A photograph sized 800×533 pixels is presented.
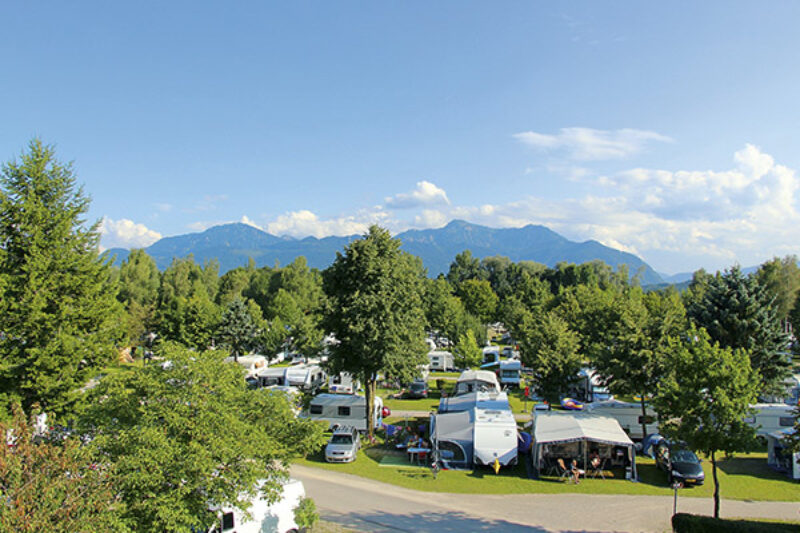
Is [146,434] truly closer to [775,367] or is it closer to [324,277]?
[324,277]

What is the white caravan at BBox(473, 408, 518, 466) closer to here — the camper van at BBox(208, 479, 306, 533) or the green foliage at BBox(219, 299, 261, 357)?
the camper van at BBox(208, 479, 306, 533)

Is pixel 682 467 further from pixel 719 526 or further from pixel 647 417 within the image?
pixel 719 526

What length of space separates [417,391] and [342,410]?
1064 cm

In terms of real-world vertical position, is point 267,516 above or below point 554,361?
below

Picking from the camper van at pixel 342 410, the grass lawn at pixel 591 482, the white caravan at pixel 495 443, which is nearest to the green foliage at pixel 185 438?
the grass lawn at pixel 591 482

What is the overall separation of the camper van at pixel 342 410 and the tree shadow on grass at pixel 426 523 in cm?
946

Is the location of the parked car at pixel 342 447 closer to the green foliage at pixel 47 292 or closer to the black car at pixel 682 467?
the green foliage at pixel 47 292

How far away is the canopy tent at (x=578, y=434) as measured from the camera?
59.0ft

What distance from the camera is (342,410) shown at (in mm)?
25141

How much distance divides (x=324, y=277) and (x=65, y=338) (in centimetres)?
1087

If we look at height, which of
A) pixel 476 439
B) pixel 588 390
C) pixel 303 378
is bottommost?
pixel 588 390

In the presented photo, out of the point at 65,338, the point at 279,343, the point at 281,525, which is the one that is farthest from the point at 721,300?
the point at 279,343

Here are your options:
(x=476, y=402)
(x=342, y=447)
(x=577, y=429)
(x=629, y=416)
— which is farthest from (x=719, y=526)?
(x=342, y=447)

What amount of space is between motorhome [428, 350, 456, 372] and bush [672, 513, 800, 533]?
34783 millimetres
